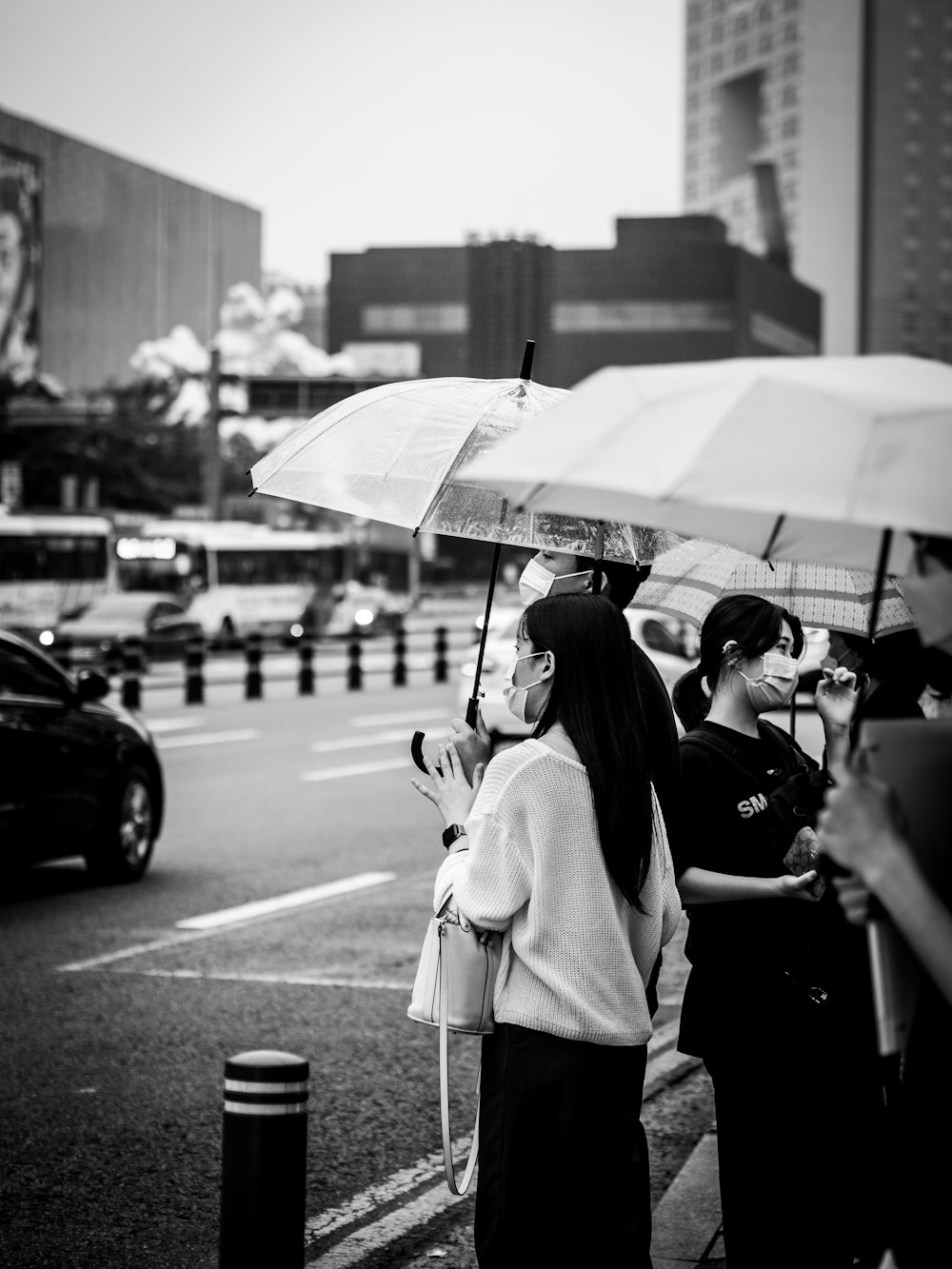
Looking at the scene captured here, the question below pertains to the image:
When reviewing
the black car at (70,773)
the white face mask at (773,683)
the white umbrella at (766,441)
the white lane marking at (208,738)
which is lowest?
the white lane marking at (208,738)

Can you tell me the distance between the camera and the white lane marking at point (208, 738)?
772 inches

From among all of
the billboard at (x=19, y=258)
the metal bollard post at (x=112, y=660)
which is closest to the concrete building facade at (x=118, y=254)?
the billboard at (x=19, y=258)

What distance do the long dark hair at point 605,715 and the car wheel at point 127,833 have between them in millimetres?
7510

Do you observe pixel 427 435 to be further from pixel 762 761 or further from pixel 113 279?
pixel 113 279

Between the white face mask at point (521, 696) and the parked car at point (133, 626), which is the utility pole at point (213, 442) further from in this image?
the white face mask at point (521, 696)

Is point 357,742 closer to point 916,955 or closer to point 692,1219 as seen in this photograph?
point 692,1219

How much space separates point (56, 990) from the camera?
760 centimetres

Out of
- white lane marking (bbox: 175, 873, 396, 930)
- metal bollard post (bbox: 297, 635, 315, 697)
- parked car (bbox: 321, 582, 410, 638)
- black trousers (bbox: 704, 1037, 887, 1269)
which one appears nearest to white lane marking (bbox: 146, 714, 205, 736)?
metal bollard post (bbox: 297, 635, 315, 697)

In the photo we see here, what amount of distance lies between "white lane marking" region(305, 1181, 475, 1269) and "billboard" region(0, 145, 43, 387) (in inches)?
3591

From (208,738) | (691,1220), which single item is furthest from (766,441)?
(208,738)

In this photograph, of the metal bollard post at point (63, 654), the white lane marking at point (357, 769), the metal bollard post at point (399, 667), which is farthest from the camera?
the metal bollard post at point (399, 667)

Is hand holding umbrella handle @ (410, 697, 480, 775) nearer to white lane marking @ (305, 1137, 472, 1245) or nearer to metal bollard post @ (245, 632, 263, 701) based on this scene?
white lane marking @ (305, 1137, 472, 1245)

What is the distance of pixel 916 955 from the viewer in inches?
82.7

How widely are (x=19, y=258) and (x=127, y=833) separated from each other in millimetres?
90909
